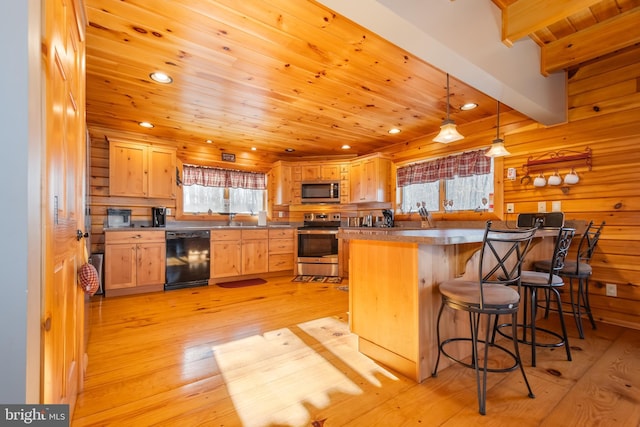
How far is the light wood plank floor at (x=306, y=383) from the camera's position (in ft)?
4.76

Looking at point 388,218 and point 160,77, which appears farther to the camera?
point 388,218

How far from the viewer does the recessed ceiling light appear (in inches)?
101

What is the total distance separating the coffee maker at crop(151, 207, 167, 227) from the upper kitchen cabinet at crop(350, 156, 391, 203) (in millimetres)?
3176

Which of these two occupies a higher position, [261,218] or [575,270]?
[261,218]

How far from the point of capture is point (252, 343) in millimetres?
2312

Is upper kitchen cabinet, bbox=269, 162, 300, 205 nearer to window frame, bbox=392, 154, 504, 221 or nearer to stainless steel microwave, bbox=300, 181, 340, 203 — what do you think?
stainless steel microwave, bbox=300, 181, 340, 203

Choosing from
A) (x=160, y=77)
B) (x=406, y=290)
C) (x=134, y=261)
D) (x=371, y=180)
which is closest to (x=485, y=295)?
(x=406, y=290)

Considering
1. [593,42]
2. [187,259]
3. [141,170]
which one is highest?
[593,42]

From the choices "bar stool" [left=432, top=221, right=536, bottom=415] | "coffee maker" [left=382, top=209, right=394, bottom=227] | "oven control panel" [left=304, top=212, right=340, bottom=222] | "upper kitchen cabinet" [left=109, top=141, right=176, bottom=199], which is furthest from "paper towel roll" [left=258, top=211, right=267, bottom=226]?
"bar stool" [left=432, top=221, right=536, bottom=415]

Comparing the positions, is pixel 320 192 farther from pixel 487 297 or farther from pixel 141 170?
pixel 487 297

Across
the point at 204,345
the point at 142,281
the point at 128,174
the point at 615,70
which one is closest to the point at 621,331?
the point at 615,70

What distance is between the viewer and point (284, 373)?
187 cm

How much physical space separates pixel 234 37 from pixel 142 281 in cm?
343

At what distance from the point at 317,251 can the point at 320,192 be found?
1.13 metres
